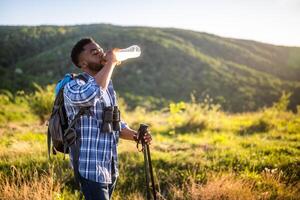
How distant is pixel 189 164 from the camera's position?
781 cm

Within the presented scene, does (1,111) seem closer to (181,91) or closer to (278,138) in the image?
(278,138)

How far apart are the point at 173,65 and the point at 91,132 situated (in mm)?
36750

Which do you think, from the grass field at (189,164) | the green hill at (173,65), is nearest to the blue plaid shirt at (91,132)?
the grass field at (189,164)

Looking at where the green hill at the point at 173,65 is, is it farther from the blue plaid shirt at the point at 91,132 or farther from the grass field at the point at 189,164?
the blue plaid shirt at the point at 91,132

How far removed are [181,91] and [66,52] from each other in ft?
45.7

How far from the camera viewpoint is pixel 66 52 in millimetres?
41188

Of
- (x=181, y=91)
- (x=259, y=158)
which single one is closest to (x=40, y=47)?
(x=181, y=91)

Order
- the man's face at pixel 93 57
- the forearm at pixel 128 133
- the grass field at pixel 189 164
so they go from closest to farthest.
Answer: the man's face at pixel 93 57, the forearm at pixel 128 133, the grass field at pixel 189 164

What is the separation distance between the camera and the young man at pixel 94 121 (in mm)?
3072

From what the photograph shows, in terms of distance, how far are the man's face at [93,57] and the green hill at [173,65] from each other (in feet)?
77.4

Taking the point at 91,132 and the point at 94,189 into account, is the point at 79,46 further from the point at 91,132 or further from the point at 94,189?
the point at 94,189

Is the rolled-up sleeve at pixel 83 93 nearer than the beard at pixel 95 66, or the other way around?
the rolled-up sleeve at pixel 83 93

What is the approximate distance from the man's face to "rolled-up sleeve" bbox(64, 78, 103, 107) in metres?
0.27

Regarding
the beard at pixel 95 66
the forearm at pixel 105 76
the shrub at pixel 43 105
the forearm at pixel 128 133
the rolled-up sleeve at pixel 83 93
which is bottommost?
the shrub at pixel 43 105
